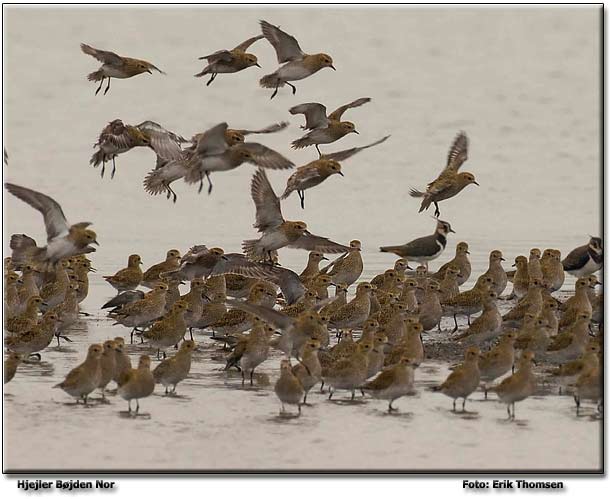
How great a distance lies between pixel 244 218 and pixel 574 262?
863cm

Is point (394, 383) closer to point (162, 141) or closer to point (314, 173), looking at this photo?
point (314, 173)

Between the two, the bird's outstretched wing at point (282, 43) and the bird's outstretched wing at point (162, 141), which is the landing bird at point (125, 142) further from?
the bird's outstretched wing at point (282, 43)

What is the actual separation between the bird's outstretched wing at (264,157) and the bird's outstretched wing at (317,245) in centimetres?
298

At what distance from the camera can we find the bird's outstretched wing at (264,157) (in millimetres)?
16734

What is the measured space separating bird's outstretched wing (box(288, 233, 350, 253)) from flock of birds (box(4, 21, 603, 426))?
0.02m

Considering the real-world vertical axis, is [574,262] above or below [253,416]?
above

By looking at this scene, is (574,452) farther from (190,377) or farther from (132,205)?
(132,205)

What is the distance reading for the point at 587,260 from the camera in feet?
67.7

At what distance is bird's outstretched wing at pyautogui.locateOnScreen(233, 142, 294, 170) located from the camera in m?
16.7

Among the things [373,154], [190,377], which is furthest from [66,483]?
[373,154]

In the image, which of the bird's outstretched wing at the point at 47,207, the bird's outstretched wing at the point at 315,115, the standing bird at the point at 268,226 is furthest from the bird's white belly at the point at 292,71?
the bird's outstretched wing at the point at 47,207

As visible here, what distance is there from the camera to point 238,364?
16.4m

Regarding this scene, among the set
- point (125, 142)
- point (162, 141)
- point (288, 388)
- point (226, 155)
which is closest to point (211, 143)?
point (226, 155)

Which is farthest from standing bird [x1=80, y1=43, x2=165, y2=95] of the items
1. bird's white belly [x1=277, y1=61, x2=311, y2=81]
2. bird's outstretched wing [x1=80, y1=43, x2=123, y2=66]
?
bird's white belly [x1=277, y1=61, x2=311, y2=81]
